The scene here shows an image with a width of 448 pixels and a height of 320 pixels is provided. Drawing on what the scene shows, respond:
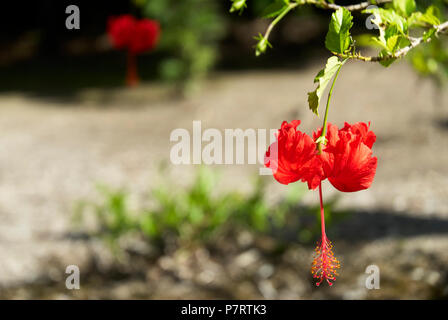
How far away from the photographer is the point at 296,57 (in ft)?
25.2

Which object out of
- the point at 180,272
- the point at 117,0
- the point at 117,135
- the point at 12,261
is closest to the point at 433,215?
the point at 180,272

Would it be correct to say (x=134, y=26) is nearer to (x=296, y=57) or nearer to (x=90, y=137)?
(x=90, y=137)

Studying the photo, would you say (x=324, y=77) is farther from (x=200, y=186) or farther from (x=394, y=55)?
(x=200, y=186)

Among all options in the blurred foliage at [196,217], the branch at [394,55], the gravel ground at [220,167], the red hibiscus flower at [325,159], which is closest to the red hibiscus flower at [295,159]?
the red hibiscus flower at [325,159]

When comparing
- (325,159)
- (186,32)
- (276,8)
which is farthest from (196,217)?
(186,32)

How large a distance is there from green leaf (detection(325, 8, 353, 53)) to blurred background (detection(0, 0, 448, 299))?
622 millimetres

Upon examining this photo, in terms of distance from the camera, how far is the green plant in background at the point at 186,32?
19.2 ft

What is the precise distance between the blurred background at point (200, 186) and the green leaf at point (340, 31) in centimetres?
62

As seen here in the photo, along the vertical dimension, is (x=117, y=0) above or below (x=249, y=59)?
above

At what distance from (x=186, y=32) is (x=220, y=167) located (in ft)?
7.45

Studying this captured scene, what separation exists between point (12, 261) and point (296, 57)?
5.72 m

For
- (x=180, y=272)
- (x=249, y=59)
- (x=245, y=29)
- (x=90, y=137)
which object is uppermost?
(x=245, y=29)

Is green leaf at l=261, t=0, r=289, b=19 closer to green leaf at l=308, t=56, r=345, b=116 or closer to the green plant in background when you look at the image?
green leaf at l=308, t=56, r=345, b=116

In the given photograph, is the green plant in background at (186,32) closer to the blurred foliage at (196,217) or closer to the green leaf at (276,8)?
the blurred foliage at (196,217)
